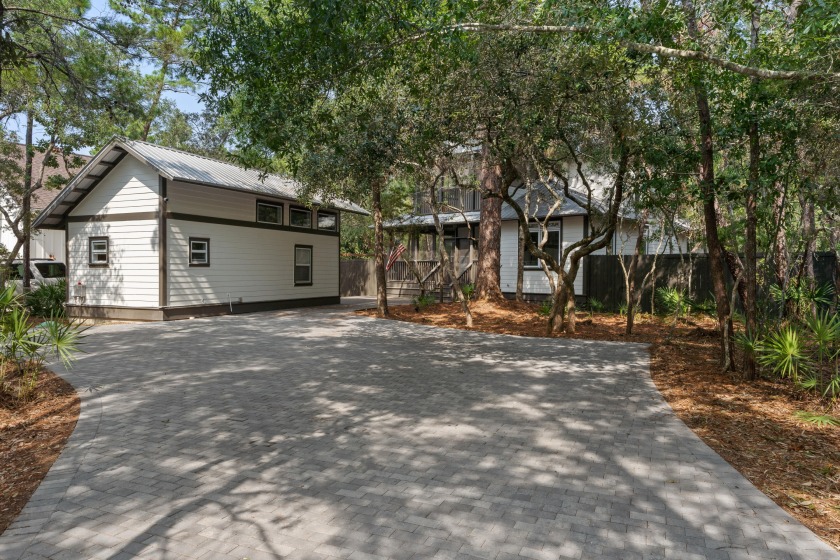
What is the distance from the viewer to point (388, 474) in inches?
170

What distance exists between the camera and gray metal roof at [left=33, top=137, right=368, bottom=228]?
14.4 metres

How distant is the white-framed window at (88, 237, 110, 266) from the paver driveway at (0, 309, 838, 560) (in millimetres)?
8542

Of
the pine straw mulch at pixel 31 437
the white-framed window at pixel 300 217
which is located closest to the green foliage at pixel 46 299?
the white-framed window at pixel 300 217

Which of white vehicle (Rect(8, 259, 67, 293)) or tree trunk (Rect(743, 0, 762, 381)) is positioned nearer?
tree trunk (Rect(743, 0, 762, 381))

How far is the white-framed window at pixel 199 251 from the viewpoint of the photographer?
15430 millimetres

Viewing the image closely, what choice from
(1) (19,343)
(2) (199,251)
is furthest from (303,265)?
(1) (19,343)

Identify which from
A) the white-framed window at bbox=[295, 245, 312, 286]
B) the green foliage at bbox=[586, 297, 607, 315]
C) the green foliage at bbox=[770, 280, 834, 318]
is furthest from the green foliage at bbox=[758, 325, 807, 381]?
the white-framed window at bbox=[295, 245, 312, 286]

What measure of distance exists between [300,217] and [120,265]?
6.23 m

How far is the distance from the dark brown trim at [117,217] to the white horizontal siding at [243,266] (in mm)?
617

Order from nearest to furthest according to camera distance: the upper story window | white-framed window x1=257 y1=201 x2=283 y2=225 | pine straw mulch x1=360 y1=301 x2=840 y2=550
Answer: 1. pine straw mulch x1=360 y1=301 x2=840 y2=550
2. white-framed window x1=257 y1=201 x2=283 y2=225
3. the upper story window

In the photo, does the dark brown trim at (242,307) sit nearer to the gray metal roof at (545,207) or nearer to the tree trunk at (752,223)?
the gray metal roof at (545,207)

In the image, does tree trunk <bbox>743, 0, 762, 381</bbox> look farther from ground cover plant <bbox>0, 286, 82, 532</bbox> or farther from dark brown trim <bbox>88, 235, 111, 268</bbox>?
dark brown trim <bbox>88, 235, 111, 268</bbox>

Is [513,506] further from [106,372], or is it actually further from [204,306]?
[204,306]

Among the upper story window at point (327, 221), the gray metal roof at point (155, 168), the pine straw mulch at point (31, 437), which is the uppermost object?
the gray metal roof at point (155, 168)
